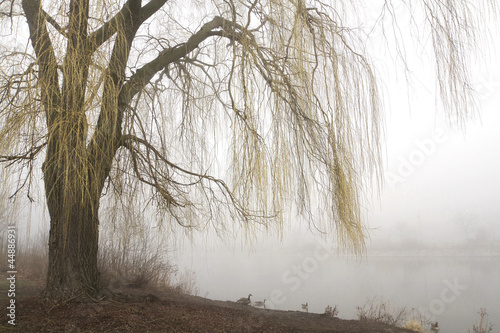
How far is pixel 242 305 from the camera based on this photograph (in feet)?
16.9

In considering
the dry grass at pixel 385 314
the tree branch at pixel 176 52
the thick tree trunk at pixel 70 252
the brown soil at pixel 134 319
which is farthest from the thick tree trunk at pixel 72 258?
the dry grass at pixel 385 314

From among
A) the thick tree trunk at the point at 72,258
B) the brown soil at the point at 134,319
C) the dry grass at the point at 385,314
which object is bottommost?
the dry grass at the point at 385,314

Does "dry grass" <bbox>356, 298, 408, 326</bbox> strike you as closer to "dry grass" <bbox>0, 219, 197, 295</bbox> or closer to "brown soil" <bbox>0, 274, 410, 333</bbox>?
"brown soil" <bbox>0, 274, 410, 333</bbox>

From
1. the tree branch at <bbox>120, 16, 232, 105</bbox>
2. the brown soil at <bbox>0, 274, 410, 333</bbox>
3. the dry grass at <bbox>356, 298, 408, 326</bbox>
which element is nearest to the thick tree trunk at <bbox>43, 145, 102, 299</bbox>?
the brown soil at <bbox>0, 274, 410, 333</bbox>

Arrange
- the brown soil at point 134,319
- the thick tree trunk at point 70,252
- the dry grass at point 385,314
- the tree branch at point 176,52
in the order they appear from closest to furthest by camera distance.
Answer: the brown soil at point 134,319, the thick tree trunk at point 70,252, the tree branch at point 176,52, the dry grass at point 385,314

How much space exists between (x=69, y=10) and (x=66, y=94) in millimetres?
639

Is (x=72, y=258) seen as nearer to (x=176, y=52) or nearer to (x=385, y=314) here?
(x=176, y=52)

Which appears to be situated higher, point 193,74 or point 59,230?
point 193,74

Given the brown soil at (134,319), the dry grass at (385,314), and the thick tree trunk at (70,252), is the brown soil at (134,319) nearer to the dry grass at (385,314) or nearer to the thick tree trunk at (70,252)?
the thick tree trunk at (70,252)

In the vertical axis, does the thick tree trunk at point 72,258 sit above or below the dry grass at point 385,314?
above

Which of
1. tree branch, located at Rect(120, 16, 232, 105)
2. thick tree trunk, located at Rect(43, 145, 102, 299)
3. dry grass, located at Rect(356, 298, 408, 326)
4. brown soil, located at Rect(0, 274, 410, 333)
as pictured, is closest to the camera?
brown soil, located at Rect(0, 274, 410, 333)

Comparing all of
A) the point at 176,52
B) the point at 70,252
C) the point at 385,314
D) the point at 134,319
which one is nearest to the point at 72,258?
the point at 70,252

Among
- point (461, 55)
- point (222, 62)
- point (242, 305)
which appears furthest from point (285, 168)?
point (242, 305)

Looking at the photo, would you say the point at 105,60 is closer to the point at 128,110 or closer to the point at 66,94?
the point at 66,94
